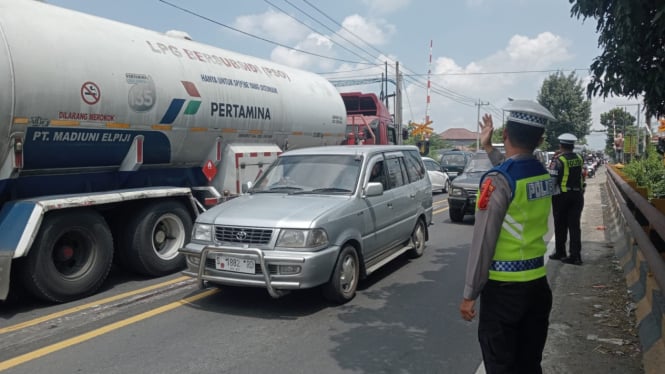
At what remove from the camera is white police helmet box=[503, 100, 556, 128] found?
110 inches

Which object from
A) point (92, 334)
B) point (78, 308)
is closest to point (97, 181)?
point (78, 308)

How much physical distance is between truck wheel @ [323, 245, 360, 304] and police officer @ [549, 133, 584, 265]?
360 centimetres

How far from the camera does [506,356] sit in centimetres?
269

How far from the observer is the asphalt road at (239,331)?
4.21 m

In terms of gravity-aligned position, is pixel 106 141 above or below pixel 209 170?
above

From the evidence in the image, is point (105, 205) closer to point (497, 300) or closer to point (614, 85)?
point (497, 300)

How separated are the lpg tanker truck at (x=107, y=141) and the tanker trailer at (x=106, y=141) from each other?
0.02m

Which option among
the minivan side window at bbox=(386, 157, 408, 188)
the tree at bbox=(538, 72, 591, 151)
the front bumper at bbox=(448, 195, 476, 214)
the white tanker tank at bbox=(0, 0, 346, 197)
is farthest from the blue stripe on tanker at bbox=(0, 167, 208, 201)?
the tree at bbox=(538, 72, 591, 151)

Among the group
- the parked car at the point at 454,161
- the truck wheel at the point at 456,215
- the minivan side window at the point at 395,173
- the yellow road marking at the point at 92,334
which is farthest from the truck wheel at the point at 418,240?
the parked car at the point at 454,161

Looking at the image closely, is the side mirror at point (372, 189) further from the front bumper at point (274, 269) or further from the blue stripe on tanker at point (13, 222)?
the blue stripe on tanker at point (13, 222)

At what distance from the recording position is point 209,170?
8422 mm

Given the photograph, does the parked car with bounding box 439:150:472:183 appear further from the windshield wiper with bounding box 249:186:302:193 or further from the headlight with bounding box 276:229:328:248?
the headlight with bounding box 276:229:328:248

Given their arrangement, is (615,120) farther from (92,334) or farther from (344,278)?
(92,334)

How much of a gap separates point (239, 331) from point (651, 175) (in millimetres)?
7381
